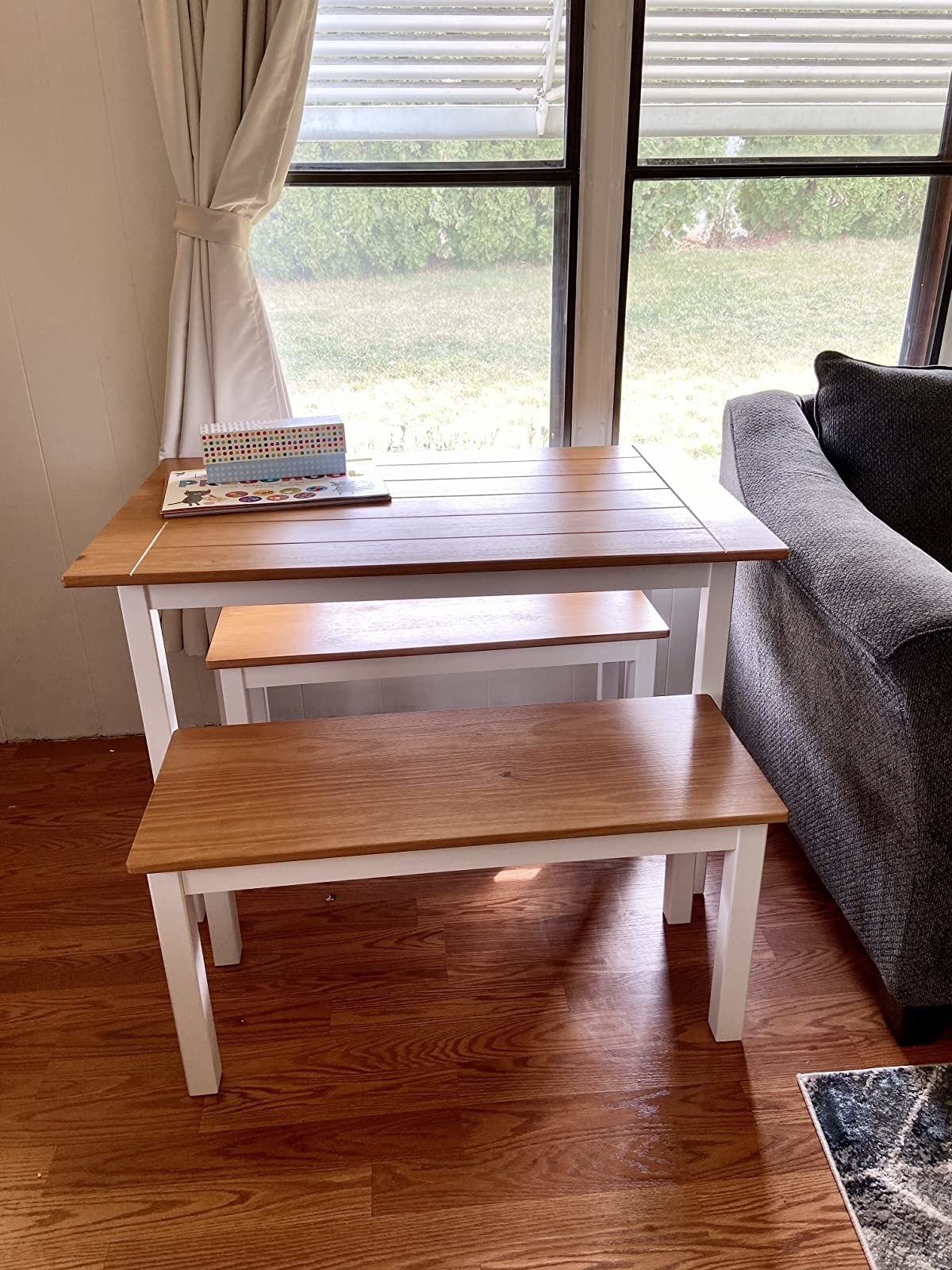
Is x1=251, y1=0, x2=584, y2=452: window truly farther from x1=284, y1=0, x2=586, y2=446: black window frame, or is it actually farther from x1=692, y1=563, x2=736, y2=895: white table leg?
x1=692, y1=563, x2=736, y2=895: white table leg

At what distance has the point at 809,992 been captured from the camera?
1.49m

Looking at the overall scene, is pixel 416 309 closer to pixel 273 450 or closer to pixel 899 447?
pixel 273 450

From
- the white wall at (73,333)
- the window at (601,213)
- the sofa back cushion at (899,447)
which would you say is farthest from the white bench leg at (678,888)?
the white wall at (73,333)

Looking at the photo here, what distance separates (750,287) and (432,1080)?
1.70 meters

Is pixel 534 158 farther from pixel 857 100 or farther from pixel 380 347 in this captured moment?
pixel 857 100

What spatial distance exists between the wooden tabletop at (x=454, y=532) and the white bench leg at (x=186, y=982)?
0.42m

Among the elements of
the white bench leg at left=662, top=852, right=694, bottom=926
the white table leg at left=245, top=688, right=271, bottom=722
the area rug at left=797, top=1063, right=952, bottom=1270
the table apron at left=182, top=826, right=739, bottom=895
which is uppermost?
the table apron at left=182, top=826, right=739, bottom=895

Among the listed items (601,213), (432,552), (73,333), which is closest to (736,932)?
(432,552)

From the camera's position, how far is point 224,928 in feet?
5.02

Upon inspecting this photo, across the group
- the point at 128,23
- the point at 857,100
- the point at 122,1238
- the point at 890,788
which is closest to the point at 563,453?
the point at 890,788

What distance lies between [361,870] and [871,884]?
2.48 ft

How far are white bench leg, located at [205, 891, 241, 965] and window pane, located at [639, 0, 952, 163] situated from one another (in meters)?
1.63

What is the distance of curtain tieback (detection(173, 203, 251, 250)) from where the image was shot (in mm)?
1722

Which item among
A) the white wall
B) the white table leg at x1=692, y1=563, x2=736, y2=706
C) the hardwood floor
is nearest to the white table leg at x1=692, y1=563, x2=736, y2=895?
the white table leg at x1=692, y1=563, x2=736, y2=706
